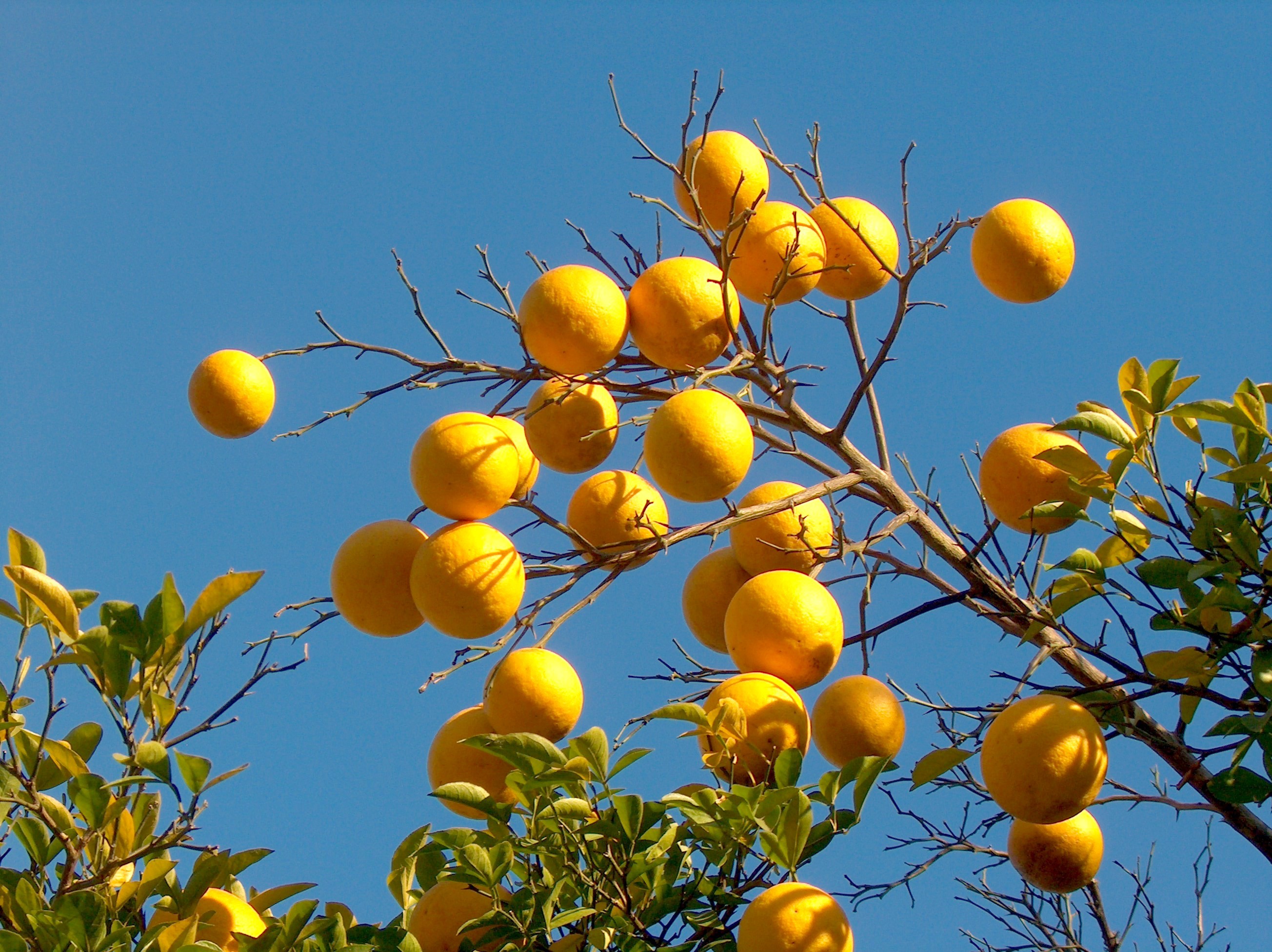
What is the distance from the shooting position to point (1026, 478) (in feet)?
8.53

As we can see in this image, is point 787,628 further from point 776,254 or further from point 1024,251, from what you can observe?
point 1024,251

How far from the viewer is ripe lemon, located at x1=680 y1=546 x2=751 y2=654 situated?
289 cm

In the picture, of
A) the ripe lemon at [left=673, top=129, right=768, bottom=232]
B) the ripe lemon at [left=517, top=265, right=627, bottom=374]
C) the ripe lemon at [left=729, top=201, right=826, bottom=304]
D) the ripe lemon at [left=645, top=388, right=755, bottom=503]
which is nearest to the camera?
the ripe lemon at [left=645, top=388, right=755, bottom=503]

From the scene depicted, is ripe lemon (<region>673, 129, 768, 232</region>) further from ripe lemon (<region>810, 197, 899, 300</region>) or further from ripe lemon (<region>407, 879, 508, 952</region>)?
ripe lemon (<region>407, 879, 508, 952</region>)

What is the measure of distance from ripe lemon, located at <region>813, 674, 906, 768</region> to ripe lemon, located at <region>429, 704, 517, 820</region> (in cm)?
68

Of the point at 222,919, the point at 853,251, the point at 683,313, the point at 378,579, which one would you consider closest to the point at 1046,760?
the point at 683,313

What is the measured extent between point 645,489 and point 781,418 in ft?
1.17

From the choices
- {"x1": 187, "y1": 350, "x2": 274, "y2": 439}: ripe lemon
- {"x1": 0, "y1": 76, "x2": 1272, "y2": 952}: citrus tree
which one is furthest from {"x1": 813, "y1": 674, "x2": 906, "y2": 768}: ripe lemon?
{"x1": 187, "y1": 350, "x2": 274, "y2": 439}: ripe lemon

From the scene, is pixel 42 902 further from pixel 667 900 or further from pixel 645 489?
pixel 645 489

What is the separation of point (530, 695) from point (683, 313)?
86 cm

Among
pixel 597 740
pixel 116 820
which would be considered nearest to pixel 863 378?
pixel 597 740

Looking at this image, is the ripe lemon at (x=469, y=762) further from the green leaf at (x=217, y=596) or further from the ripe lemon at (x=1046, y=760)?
the ripe lemon at (x=1046, y=760)

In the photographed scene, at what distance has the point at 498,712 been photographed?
2389 mm

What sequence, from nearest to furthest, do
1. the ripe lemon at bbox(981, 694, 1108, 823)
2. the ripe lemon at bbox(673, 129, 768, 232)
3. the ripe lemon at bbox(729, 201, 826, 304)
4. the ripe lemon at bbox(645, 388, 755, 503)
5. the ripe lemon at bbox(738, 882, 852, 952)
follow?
the ripe lemon at bbox(738, 882, 852, 952) → the ripe lemon at bbox(981, 694, 1108, 823) → the ripe lemon at bbox(645, 388, 755, 503) → the ripe lemon at bbox(729, 201, 826, 304) → the ripe lemon at bbox(673, 129, 768, 232)
